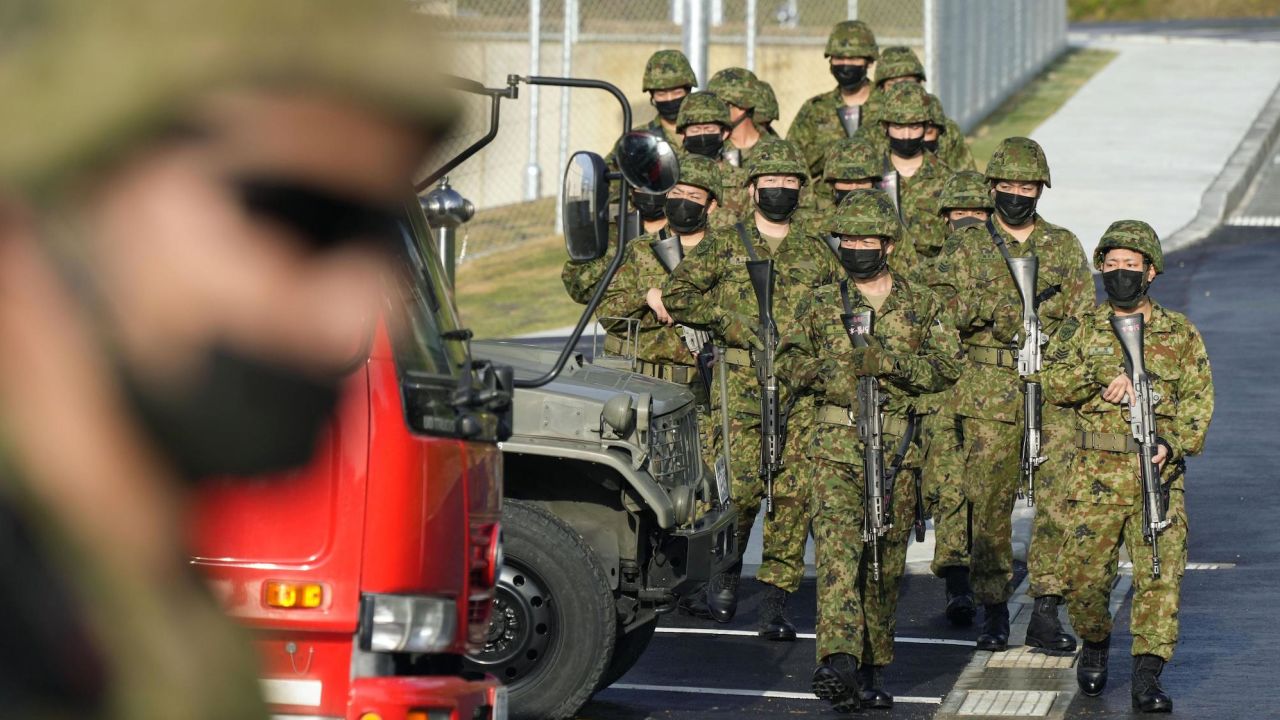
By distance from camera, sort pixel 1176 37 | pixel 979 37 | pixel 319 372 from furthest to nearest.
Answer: pixel 1176 37 < pixel 979 37 < pixel 319 372

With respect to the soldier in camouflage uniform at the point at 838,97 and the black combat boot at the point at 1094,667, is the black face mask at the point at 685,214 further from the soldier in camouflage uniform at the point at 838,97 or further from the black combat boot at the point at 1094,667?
the soldier in camouflage uniform at the point at 838,97

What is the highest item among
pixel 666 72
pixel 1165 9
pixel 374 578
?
pixel 1165 9

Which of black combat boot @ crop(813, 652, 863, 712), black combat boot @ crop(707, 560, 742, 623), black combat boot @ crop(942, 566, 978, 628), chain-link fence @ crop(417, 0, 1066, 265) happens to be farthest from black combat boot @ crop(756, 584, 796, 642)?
chain-link fence @ crop(417, 0, 1066, 265)

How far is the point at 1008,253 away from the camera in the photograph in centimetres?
1078

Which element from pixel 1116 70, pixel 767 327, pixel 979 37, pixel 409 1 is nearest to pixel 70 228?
pixel 409 1

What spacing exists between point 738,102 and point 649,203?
8.21ft

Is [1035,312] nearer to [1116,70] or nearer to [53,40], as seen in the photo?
[53,40]

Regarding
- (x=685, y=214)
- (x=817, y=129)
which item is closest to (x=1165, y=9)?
(x=817, y=129)

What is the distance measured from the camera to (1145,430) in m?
8.76

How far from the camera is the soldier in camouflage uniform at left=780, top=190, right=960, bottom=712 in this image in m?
8.77

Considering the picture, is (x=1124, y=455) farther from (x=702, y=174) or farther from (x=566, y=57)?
(x=566, y=57)

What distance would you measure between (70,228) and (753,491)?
32.0 ft

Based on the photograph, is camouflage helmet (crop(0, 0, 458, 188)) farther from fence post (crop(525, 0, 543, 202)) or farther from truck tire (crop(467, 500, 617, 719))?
fence post (crop(525, 0, 543, 202))

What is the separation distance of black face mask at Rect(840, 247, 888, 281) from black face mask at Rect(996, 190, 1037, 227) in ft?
6.62
